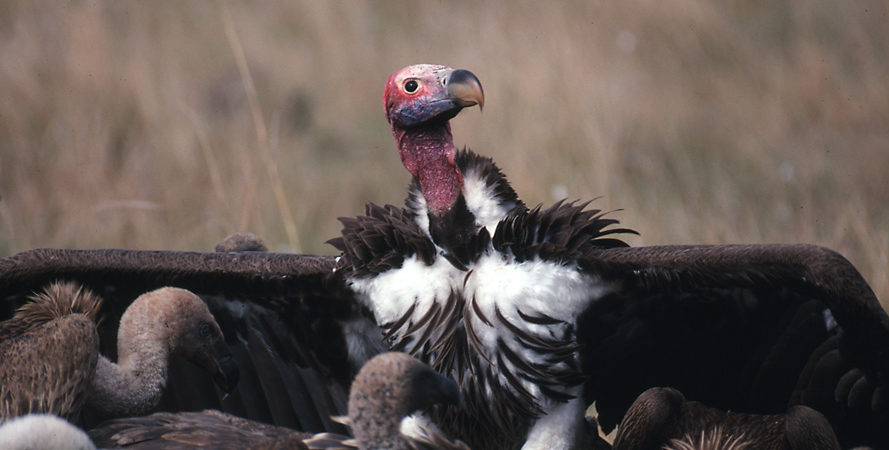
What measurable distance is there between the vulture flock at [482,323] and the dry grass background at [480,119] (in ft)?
6.79

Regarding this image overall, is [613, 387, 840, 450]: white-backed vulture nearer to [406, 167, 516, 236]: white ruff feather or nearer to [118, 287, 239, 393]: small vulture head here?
[406, 167, 516, 236]: white ruff feather

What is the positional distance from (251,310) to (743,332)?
5.51 ft

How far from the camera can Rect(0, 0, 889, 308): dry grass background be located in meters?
7.34

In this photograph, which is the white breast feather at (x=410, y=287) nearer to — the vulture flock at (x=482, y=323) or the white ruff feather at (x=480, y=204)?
the vulture flock at (x=482, y=323)

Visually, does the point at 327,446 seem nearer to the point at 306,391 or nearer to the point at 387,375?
the point at 387,375

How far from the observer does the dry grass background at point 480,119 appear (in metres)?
7.34

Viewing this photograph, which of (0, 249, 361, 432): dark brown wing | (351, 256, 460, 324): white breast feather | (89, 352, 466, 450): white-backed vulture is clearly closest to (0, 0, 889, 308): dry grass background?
(0, 249, 361, 432): dark brown wing

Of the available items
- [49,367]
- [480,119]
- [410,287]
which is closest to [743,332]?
[410,287]

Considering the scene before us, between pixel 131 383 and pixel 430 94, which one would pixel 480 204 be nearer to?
pixel 430 94

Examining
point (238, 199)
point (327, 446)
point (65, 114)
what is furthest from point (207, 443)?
point (65, 114)

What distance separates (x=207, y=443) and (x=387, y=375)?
0.56 m

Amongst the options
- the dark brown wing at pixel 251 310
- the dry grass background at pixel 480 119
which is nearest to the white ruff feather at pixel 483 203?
the dark brown wing at pixel 251 310

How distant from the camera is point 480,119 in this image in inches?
332

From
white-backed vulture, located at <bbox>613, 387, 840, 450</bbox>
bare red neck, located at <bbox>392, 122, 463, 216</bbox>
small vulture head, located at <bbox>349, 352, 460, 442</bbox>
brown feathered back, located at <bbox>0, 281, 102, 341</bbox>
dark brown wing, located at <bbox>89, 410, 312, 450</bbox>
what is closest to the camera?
small vulture head, located at <bbox>349, 352, 460, 442</bbox>
